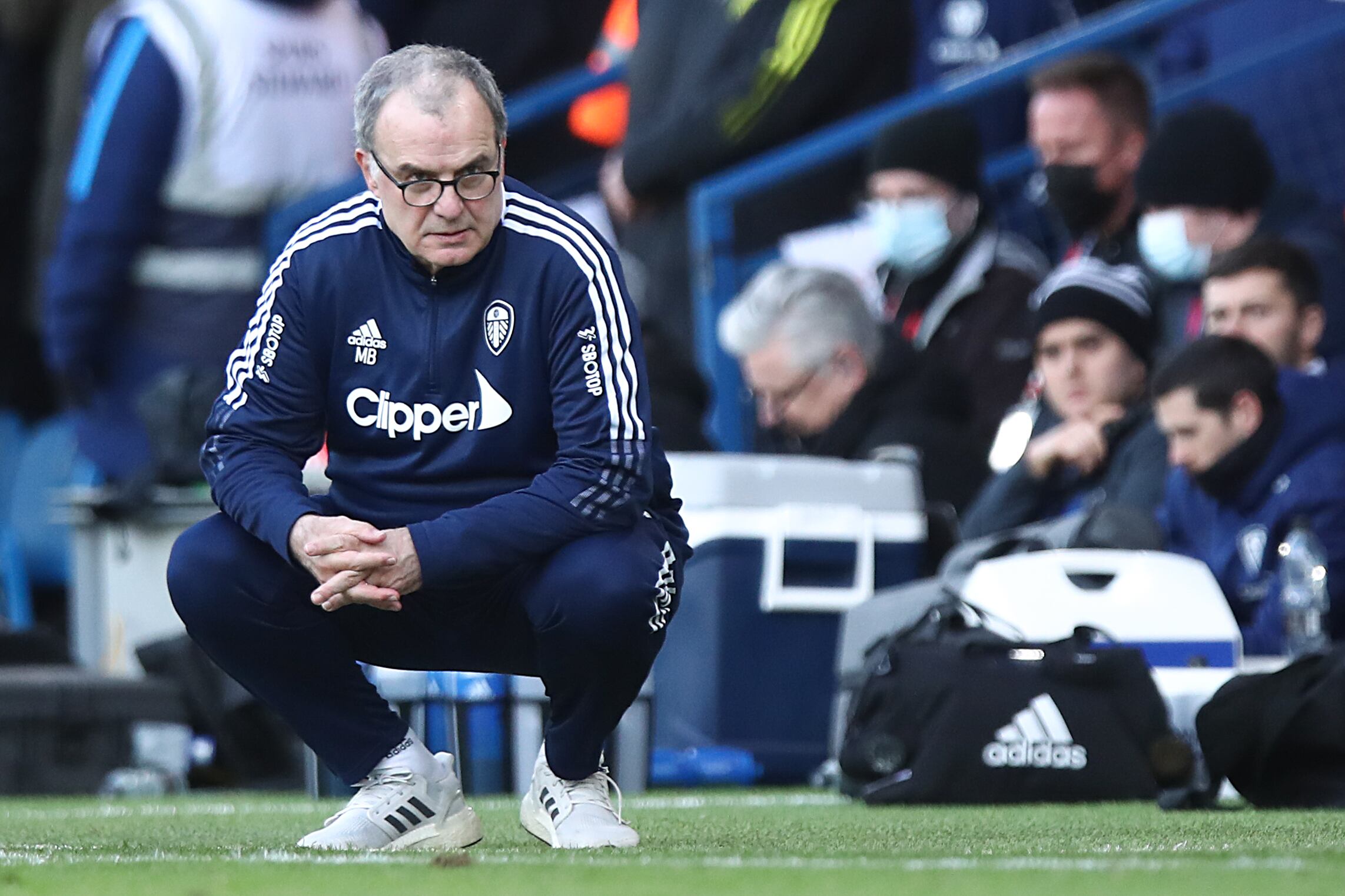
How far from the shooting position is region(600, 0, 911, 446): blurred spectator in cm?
797

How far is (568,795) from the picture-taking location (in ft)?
12.8

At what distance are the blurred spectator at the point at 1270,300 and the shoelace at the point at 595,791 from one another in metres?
2.97

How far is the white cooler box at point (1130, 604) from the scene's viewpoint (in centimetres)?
560

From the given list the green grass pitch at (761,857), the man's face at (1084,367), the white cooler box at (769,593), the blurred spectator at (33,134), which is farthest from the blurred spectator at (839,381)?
the blurred spectator at (33,134)

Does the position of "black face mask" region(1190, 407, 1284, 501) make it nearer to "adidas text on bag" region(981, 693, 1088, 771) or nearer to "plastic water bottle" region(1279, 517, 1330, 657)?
"plastic water bottle" region(1279, 517, 1330, 657)

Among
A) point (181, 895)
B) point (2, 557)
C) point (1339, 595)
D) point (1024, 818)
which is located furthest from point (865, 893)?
point (2, 557)

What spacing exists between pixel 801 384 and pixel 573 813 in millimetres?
3677

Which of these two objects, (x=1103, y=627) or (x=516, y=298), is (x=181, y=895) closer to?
(x=516, y=298)

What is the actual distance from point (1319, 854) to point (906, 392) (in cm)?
376

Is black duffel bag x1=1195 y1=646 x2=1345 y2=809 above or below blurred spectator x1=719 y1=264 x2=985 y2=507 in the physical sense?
below

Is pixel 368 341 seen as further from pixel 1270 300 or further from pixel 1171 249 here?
pixel 1171 249

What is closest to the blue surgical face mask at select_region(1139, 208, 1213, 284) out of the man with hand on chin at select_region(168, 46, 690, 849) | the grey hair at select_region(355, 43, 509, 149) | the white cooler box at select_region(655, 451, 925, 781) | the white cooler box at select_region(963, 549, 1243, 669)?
the white cooler box at select_region(655, 451, 925, 781)

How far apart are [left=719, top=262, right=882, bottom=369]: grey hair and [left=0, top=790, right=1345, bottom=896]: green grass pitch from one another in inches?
95.3

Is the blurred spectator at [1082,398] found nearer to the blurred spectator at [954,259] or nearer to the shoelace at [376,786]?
the blurred spectator at [954,259]
